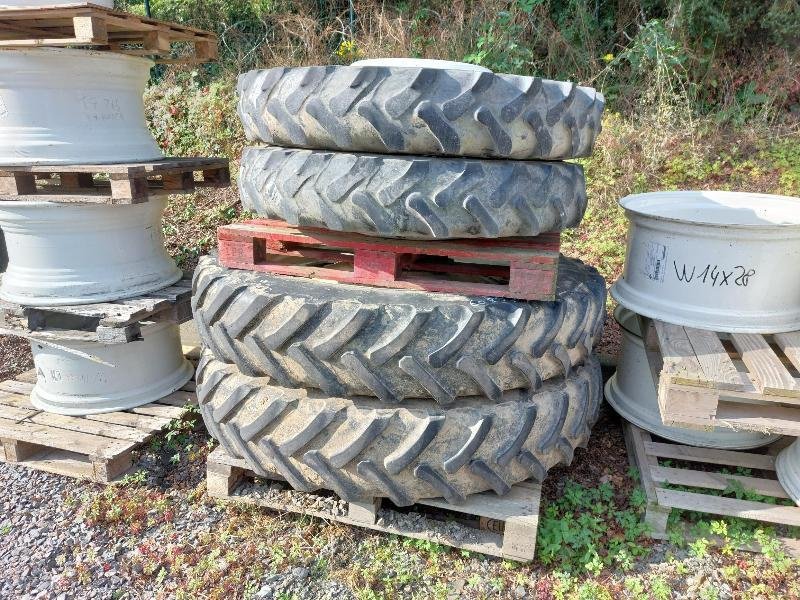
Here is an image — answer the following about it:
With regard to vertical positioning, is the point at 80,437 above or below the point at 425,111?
below

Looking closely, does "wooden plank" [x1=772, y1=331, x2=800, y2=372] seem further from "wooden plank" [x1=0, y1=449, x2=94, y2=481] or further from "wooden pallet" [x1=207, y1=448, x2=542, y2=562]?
"wooden plank" [x1=0, y1=449, x2=94, y2=481]

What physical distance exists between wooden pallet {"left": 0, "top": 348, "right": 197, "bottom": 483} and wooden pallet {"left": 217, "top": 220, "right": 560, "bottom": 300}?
1.28 metres

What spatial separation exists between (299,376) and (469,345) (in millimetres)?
725

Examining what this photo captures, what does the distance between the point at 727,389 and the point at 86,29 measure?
3.45 m

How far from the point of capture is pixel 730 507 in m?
2.47

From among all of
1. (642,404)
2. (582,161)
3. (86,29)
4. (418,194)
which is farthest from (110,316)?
(582,161)

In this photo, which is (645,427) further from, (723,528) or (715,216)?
(715,216)

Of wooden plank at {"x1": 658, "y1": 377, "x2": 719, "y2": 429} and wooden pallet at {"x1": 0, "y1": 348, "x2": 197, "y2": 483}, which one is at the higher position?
wooden plank at {"x1": 658, "y1": 377, "x2": 719, "y2": 429}

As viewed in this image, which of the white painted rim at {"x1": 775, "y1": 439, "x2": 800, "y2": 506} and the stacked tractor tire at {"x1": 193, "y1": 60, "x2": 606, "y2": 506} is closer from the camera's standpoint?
the stacked tractor tire at {"x1": 193, "y1": 60, "x2": 606, "y2": 506}

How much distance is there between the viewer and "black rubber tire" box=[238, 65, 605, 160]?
191 centimetres

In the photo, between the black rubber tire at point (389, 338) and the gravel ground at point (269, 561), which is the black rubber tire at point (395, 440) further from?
the gravel ground at point (269, 561)

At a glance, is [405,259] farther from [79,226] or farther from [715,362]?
[79,226]

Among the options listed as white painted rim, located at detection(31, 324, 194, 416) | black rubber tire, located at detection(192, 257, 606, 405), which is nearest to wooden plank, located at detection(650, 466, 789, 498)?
black rubber tire, located at detection(192, 257, 606, 405)

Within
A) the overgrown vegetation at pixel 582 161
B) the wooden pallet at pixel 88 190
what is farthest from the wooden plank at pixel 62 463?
the wooden pallet at pixel 88 190
